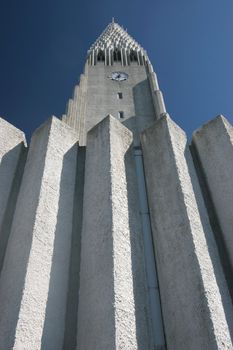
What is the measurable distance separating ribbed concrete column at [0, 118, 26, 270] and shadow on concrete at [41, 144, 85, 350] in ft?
3.20

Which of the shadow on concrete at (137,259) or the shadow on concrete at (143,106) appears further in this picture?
A: the shadow on concrete at (143,106)

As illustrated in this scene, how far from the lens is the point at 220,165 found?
23.6ft

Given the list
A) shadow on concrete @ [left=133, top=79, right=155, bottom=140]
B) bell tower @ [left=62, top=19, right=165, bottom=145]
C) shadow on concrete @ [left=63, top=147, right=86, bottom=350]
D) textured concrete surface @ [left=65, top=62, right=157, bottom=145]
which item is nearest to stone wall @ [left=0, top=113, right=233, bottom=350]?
shadow on concrete @ [left=63, top=147, right=86, bottom=350]

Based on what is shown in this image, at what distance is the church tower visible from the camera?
188 inches

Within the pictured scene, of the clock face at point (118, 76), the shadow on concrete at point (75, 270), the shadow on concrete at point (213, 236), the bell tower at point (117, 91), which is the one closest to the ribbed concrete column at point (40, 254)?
the shadow on concrete at point (75, 270)

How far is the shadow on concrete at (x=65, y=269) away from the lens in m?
4.96

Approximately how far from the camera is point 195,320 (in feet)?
15.6

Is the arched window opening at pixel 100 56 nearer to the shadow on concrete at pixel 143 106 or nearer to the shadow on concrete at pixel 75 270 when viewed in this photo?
the shadow on concrete at pixel 143 106

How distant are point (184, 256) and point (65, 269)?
1872 millimetres

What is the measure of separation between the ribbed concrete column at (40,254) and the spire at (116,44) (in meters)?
25.5

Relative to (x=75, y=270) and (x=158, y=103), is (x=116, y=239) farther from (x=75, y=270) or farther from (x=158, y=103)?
(x=158, y=103)

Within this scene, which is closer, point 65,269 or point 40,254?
point 40,254

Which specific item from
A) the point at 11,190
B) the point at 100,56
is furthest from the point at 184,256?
the point at 100,56

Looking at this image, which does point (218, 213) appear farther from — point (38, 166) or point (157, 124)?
point (38, 166)
